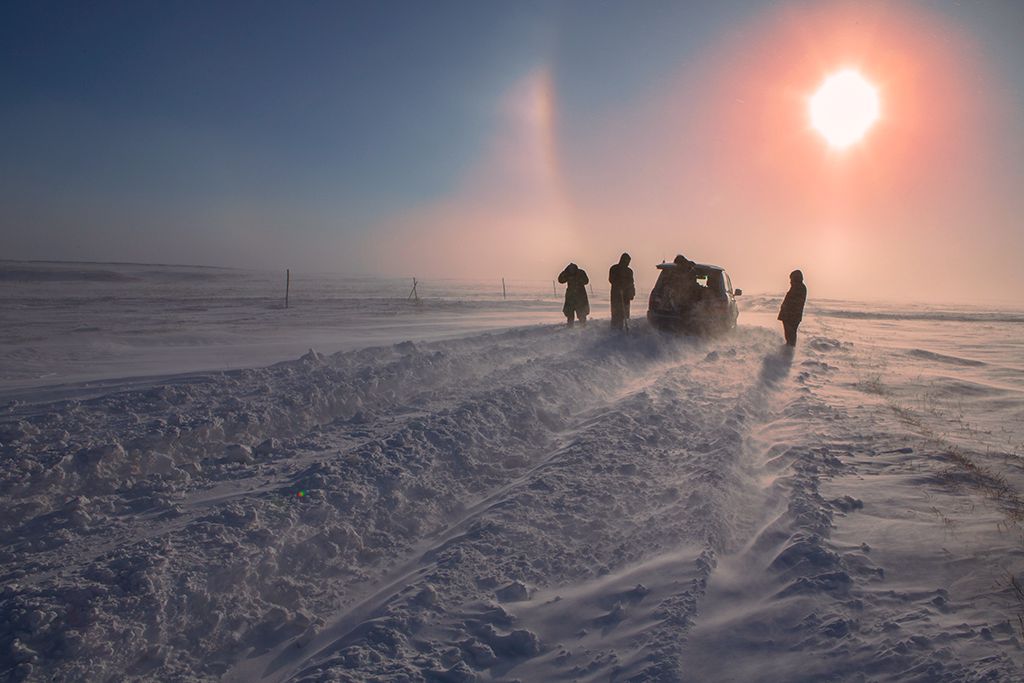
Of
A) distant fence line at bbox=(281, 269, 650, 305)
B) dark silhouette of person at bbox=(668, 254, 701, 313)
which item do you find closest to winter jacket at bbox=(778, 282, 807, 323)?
dark silhouette of person at bbox=(668, 254, 701, 313)

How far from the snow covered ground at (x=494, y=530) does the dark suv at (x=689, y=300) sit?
5.20m

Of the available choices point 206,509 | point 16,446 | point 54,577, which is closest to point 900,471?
point 206,509

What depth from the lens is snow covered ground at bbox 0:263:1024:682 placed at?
8.05 feet

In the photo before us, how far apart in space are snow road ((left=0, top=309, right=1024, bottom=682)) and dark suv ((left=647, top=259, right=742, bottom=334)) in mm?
6475

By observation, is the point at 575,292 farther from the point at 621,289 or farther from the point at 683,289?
the point at 683,289

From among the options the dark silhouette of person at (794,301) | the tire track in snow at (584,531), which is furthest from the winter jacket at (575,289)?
the tire track in snow at (584,531)

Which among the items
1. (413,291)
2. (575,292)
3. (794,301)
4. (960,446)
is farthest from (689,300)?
(413,291)

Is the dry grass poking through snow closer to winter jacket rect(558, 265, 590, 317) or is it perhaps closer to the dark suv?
the dark suv

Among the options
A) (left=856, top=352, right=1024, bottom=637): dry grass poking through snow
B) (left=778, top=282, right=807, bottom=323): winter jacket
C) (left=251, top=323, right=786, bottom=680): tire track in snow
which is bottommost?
(left=251, top=323, right=786, bottom=680): tire track in snow

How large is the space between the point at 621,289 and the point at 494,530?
10448 millimetres

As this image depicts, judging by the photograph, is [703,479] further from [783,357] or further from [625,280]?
[625,280]

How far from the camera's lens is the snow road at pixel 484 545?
2.44 metres

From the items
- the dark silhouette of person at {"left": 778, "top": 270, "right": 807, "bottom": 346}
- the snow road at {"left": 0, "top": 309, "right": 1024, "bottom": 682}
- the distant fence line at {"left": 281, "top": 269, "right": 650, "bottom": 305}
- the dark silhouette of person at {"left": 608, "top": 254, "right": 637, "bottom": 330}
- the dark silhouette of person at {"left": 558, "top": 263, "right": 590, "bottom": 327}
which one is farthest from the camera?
the distant fence line at {"left": 281, "top": 269, "right": 650, "bottom": 305}

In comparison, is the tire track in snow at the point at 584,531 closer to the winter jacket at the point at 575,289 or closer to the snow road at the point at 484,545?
the snow road at the point at 484,545
